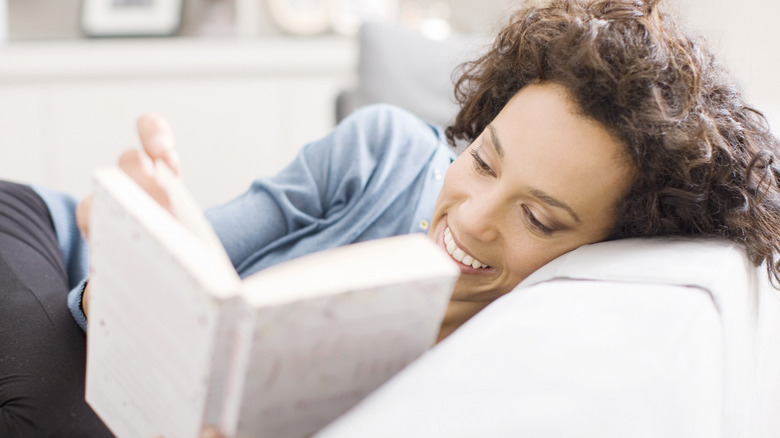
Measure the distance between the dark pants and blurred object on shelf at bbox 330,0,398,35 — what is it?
2.15 metres

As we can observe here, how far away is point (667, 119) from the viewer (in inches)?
30.5

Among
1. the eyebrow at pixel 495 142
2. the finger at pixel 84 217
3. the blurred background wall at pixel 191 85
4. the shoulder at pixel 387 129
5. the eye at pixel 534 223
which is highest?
the eyebrow at pixel 495 142

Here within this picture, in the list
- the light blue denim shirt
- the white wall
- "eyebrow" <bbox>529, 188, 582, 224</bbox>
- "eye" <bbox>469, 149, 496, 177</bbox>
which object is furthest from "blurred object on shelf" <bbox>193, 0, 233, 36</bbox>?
"eyebrow" <bbox>529, 188, 582, 224</bbox>

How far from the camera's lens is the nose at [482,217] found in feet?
2.75

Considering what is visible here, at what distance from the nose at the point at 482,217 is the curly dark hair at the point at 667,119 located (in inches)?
5.5

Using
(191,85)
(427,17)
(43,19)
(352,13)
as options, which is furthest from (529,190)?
(43,19)

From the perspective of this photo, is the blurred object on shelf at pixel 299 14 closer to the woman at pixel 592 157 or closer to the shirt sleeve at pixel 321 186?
the shirt sleeve at pixel 321 186

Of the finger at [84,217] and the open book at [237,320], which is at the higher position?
the open book at [237,320]

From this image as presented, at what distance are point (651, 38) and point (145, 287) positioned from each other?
61cm

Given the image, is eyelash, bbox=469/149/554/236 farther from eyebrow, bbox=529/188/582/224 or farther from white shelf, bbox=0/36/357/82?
white shelf, bbox=0/36/357/82

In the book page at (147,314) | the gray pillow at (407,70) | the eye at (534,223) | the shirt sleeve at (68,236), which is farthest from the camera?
the gray pillow at (407,70)

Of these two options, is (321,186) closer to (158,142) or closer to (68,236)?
(158,142)

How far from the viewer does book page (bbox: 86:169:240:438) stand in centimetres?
46

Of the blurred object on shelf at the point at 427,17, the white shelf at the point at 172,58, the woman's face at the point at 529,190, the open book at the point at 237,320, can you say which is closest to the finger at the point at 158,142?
the open book at the point at 237,320
